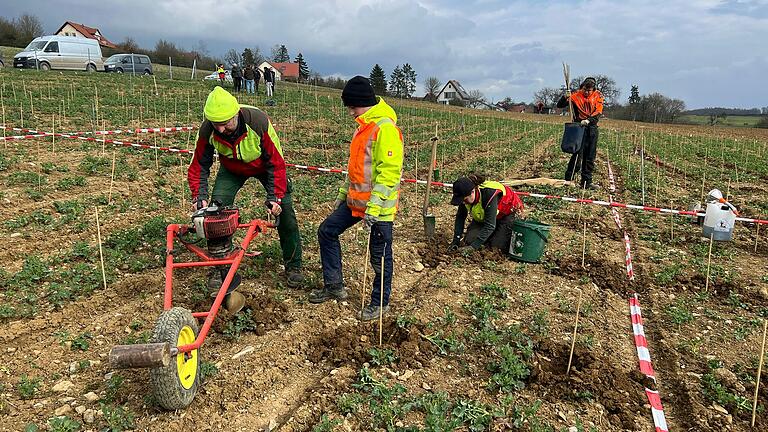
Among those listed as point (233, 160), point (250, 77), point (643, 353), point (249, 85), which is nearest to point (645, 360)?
point (643, 353)

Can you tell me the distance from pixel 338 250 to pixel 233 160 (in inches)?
48.4

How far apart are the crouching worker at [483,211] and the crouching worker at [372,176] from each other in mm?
1630

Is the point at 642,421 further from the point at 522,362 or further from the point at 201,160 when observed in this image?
the point at 201,160

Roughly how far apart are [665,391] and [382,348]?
2119 millimetres

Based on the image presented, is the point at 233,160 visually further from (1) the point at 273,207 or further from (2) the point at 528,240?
(2) the point at 528,240

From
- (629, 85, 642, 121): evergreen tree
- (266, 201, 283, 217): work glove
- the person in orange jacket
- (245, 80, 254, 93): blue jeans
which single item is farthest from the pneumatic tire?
(629, 85, 642, 121): evergreen tree

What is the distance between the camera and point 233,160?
438 centimetres

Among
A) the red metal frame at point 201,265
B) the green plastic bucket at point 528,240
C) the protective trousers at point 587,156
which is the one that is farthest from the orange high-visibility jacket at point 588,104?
the red metal frame at point 201,265

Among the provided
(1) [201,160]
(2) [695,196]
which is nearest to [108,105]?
(1) [201,160]

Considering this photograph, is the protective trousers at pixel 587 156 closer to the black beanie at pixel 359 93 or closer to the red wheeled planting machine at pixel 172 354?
the black beanie at pixel 359 93

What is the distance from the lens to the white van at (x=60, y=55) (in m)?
26.8

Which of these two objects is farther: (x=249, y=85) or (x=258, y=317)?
(x=249, y=85)

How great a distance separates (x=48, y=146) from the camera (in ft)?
31.1

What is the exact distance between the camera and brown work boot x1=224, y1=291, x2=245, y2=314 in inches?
156
